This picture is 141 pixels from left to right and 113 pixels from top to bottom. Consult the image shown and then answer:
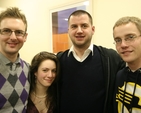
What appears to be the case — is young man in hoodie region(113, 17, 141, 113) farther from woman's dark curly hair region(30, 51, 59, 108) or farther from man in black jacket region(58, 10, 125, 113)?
woman's dark curly hair region(30, 51, 59, 108)

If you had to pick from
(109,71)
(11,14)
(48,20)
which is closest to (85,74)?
Answer: (109,71)

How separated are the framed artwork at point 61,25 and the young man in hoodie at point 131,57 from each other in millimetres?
1459

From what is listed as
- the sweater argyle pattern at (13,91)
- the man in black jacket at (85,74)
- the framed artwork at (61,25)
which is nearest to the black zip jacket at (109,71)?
the man in black jacket at (85,74)

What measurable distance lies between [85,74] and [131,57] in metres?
0.51

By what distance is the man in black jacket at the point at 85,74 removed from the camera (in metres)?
1.46

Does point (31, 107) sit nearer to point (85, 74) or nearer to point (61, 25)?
point (85, 74)

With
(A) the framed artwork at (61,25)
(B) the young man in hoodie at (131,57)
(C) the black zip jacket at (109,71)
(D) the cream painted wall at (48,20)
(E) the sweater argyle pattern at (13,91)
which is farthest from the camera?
(A) the framed artwork at (61,25)

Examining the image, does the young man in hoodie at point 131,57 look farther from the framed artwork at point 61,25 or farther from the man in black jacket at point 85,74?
the framed artwork at point 61,25

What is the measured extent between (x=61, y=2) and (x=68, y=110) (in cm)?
190

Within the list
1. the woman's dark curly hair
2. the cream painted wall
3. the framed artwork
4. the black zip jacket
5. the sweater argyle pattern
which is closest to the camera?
the sweater argyle pattern

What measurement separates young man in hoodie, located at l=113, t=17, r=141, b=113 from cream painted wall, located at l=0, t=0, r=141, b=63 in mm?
924

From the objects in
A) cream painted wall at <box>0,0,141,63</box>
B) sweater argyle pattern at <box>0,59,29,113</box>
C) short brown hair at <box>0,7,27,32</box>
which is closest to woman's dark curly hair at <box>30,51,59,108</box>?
sweater argyle pattern at <box>0,59,29,113</box>

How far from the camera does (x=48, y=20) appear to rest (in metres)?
3.01

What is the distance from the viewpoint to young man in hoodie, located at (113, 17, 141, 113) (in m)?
1.08
